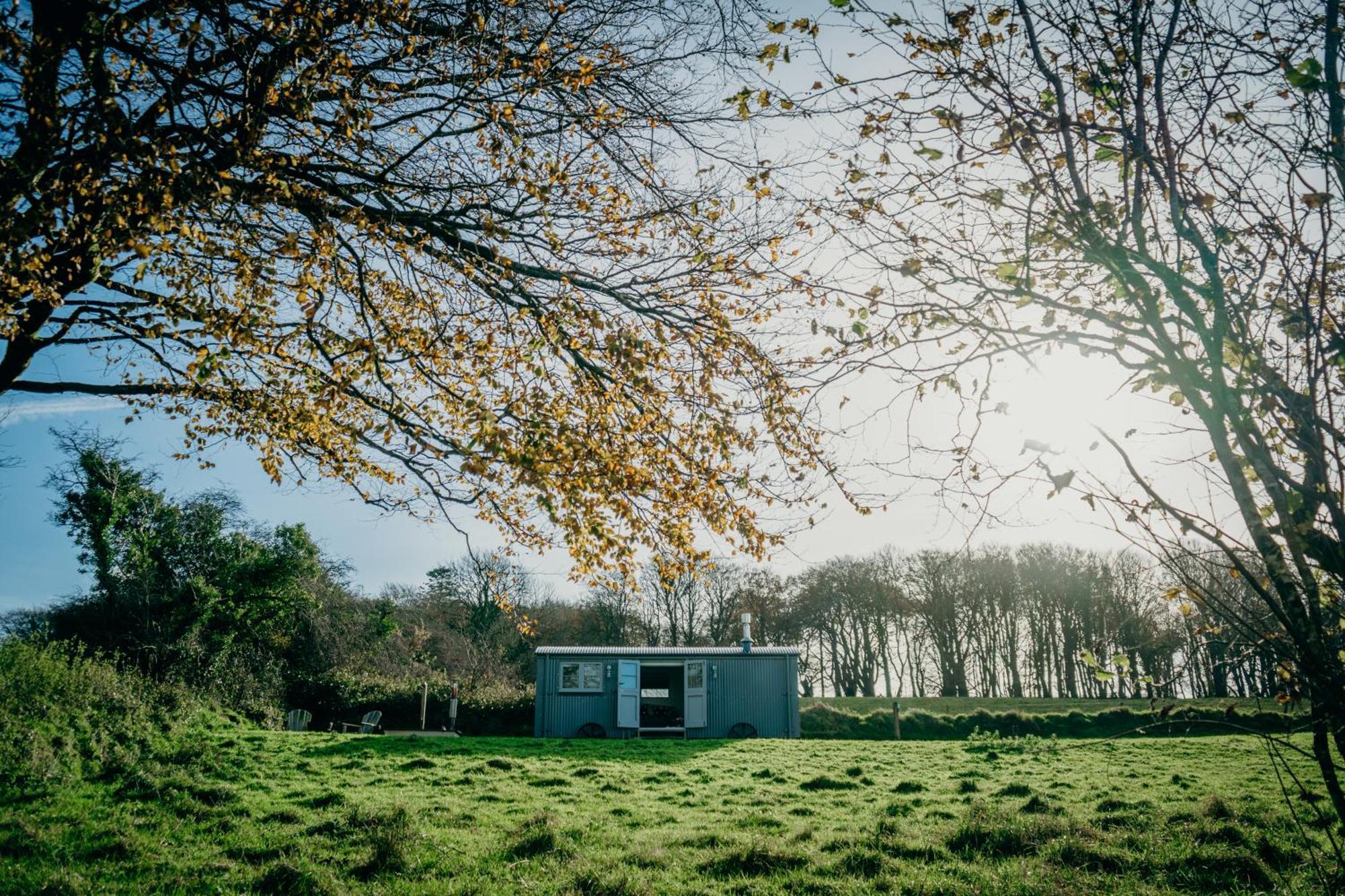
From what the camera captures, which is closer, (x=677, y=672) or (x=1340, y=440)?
(x=1340, y=440)

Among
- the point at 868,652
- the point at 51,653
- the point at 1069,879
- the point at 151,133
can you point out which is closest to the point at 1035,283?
the point at 1069,879

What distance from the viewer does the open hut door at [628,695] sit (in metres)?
25.2

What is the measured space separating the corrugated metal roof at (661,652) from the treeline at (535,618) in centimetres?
425

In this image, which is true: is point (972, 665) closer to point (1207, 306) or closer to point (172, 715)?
point (172, 715)

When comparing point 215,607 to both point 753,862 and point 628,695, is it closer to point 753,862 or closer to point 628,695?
point 628,695

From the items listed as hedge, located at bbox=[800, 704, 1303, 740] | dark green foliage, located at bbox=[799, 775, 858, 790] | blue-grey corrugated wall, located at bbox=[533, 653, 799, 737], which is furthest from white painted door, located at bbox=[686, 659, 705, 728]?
dark green foliage, located at bbox=[799, 775, 858, 790]

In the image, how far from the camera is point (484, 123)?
19.5 feet

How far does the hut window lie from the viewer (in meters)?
25.7

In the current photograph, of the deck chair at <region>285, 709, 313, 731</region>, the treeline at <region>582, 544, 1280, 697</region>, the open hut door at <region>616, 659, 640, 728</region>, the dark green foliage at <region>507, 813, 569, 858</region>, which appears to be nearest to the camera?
→ the dark green foliage at <region>507, 813, 569, 858</region>

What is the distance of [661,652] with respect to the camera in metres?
26.3

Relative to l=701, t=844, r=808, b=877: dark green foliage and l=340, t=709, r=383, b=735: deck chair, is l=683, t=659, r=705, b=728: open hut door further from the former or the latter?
l=701, t=844, r=808, b=877: dark green foliage

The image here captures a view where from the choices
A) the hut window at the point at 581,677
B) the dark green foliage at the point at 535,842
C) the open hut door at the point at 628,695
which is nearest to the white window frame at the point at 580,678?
the hut window at the point at 581,677

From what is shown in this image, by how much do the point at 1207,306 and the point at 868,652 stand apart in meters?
48.6

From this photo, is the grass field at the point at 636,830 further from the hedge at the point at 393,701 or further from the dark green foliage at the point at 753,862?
the hedge at the point at 393,701
